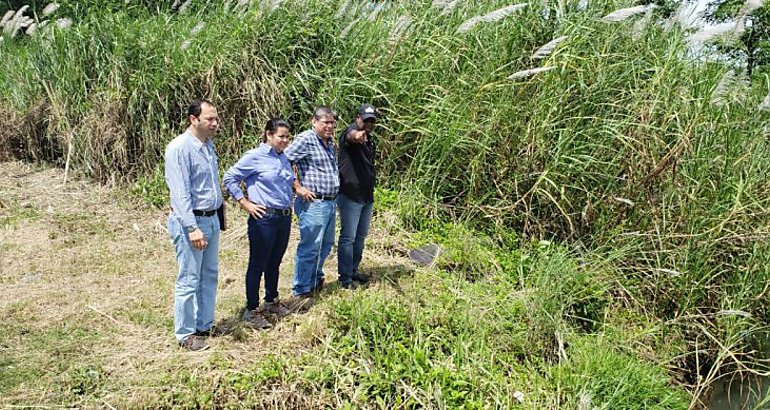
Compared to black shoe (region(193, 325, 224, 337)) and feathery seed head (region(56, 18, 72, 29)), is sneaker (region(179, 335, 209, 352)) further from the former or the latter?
feathery seed head (region(56, 18, 72, 29))

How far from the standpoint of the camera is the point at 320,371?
12.0ft

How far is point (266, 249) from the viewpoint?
13.3ft

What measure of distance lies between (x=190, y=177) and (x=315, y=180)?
926 millimetres

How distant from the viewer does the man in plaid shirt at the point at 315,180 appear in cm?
420

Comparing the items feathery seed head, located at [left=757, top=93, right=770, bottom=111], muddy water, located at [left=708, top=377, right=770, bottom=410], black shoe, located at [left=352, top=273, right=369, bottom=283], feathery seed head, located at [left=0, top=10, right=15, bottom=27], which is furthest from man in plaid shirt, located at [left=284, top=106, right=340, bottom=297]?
feathery seed head, located at [left=0, top=10, right=15, bottom=27]

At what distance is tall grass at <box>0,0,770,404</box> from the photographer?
4957mm

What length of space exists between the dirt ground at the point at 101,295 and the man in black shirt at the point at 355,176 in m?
0.49

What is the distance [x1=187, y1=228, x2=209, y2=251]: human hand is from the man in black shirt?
1179 millimetres

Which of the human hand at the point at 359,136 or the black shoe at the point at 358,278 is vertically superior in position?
the human hand at the point at 359,136

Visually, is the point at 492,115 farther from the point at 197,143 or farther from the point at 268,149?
the point at 197,143

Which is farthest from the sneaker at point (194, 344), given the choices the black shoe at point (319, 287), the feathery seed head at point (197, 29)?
the feathery seed head at point (197, 29)

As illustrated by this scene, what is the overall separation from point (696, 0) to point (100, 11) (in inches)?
269

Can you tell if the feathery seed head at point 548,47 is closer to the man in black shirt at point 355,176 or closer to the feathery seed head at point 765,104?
the feathery seed head at point 765,104

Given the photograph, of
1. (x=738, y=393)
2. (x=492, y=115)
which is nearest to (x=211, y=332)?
(x=492, y=115)
